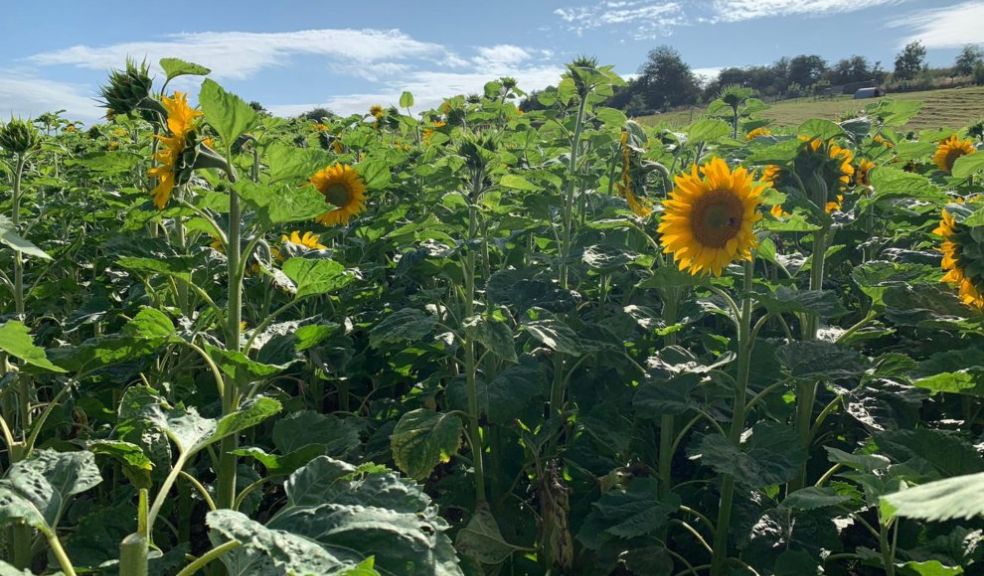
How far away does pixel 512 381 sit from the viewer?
6.84 ft

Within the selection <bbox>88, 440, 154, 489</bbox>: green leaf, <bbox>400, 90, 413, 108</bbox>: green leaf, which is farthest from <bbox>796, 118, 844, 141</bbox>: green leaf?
<bbox>400, 90, 413, 108</bbox>: green leaf

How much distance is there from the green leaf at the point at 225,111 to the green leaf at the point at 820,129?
55.5 inches

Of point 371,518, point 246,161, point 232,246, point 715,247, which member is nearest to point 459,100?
point 246,161

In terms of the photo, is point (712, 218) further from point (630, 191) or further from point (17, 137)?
point (17, 137)

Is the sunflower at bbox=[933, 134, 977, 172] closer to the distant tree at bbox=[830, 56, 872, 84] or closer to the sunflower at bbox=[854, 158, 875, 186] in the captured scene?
the sunflower at bbox=[854, 158, 875, 186]

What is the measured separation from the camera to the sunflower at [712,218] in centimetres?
181

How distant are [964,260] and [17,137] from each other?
2917 millimetres

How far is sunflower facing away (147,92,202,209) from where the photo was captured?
160cm

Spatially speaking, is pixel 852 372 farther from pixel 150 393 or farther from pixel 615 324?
pixel 150 393

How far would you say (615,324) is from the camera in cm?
225

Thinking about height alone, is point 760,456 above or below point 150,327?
below

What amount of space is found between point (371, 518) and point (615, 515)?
0.97 meters

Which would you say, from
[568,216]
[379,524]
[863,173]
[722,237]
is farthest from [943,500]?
[863,173]

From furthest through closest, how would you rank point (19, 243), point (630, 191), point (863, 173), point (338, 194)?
point (338, 194) → point (863, 173) → point (630, 191) → point (19, 243)
